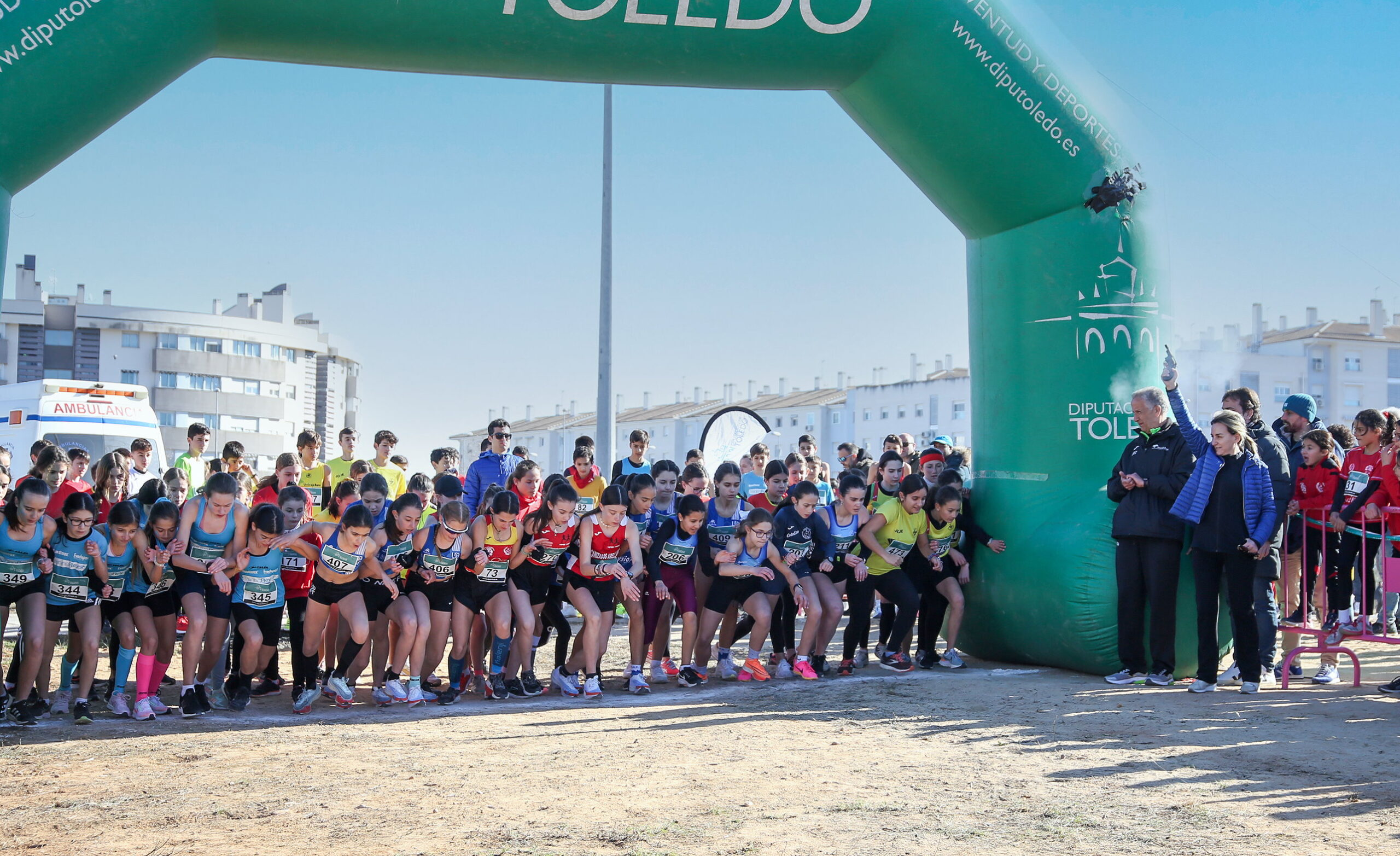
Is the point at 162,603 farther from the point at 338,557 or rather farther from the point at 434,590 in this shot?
the point at 434,590

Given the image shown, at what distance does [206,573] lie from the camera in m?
6.65

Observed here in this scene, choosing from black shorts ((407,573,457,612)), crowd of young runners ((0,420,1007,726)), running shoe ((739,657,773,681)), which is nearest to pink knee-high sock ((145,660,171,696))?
crowd of young runners ((0,420,1007,726))

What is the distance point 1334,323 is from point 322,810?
2504 inches

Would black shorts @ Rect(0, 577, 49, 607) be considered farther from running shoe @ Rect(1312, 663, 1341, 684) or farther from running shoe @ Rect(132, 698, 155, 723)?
running shoe @ Rect(1312, 663, 1341, 684)

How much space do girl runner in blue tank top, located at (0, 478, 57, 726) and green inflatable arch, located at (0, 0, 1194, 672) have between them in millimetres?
2156

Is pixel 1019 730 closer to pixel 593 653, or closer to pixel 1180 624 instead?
pixel 1180 624

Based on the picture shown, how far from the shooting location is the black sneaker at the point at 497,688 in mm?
7238

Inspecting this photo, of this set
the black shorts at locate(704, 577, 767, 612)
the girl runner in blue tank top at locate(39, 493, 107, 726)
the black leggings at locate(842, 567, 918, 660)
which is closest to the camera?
the girl runner in blue tank top at locate(39, 493, 107, 726)

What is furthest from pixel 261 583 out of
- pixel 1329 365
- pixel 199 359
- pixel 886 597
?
pixel 1329 365

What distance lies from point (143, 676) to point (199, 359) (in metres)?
48.7

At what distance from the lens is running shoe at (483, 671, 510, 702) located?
7234 mm

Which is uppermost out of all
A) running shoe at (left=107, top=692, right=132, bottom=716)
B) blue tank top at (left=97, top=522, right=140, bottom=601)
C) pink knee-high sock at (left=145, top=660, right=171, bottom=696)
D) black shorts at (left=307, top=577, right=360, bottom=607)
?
blue tank top at (left=97, top=522, right=140, bottom=601)

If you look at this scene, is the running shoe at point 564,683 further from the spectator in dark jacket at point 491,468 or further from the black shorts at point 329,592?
the spectator in dark jacket at point 491,468

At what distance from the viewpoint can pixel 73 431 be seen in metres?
12.6
